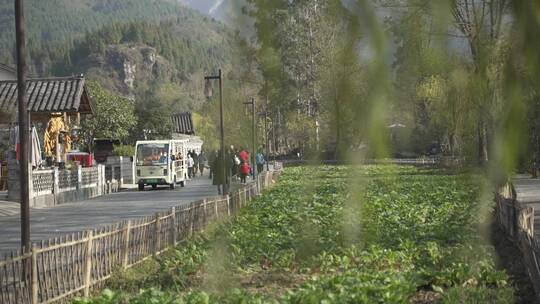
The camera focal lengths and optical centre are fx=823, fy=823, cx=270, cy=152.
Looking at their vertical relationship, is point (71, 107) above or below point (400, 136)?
above

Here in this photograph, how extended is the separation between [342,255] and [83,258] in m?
6.71

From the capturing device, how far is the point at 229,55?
1.67m

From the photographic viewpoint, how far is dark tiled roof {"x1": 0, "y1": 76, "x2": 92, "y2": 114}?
3372cm

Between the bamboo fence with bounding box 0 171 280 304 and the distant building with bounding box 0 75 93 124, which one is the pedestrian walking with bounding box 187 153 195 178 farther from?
the bamboo fence with bounding box 0 171 280 304

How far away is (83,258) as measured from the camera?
10.1m

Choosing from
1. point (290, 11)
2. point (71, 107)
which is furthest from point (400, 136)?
point (71, 107)

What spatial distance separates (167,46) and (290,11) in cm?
59

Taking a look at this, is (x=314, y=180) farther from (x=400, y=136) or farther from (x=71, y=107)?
(x=71, y=107)

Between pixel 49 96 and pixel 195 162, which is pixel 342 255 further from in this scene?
pixel 195 162

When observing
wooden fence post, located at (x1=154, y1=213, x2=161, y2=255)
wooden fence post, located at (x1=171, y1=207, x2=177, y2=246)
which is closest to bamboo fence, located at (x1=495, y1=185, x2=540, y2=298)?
wooden fence post, located at (x1=154, y1=213, x2=161, y2=255)

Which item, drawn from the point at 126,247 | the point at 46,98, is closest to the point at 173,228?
the point at 126,247

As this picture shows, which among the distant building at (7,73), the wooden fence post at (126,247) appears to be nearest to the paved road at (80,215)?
the wooden fence post at (126,247)

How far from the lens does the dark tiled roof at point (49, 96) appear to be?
33719 mm

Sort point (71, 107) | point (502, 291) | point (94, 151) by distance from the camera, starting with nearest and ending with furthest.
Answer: point (502, 291), point (71, 107), point (94, 151)
